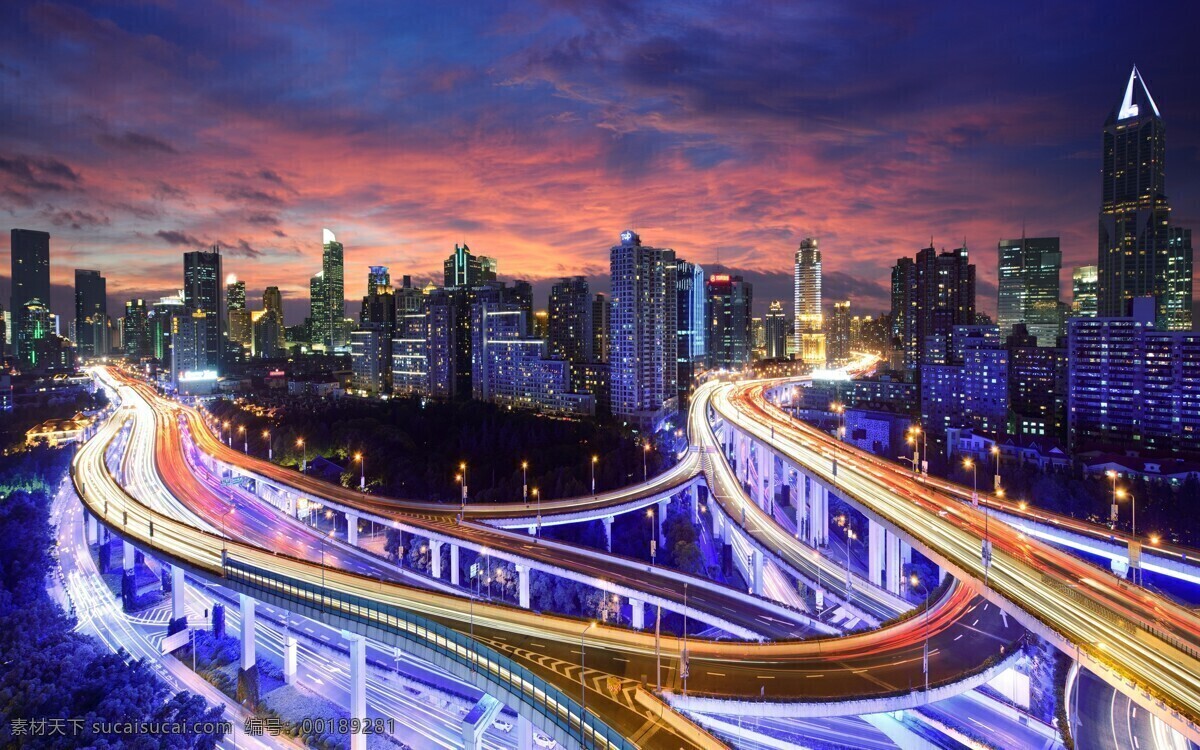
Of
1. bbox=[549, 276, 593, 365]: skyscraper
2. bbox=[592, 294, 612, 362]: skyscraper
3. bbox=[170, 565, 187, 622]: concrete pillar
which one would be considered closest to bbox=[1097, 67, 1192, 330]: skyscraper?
bbox=[592, 294, 612, 362]: skyscraper

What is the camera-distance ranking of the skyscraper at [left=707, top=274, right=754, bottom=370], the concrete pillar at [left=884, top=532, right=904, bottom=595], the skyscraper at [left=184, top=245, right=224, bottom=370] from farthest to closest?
the skyscraper at [left=184, top=245, right=224, bottom=370] < the skyscraper at [left=707, top=274, right=754, bottom=370] < the concrete pillar at [left=884, top=532, right=904, bottom=595]

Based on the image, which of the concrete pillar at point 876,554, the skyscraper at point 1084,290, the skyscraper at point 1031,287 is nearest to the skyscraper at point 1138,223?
the skyscraper at point 1084,290

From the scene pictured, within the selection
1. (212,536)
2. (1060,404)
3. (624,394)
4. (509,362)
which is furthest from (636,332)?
(212,536)

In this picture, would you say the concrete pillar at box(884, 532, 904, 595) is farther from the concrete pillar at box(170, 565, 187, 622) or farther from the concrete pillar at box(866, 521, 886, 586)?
the concrete pillar at box(170, 565, 187, 622)

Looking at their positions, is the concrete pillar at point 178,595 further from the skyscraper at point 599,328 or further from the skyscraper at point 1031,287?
the skyscraper at point 1031,287

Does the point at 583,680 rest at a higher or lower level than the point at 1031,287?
lower

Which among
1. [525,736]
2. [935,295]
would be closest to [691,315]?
[935,295]

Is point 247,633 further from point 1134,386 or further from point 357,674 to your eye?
point 1134,386
